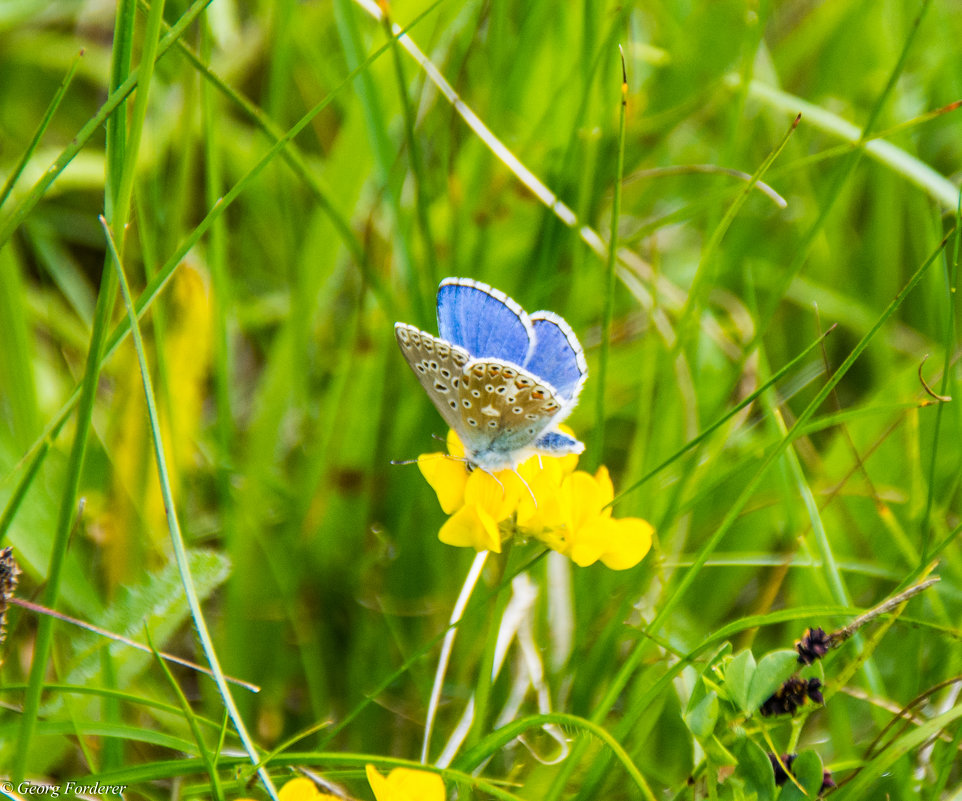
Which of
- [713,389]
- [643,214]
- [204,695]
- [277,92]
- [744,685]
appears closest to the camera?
[744,685]

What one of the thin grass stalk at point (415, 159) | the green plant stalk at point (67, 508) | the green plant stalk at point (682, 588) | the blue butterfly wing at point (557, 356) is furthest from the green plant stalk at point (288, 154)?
the green plant stalk at point (682, 588)

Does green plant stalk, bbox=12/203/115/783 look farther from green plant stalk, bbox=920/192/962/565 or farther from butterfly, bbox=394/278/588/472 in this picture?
green plant stalk, bbox=920/192/962/565

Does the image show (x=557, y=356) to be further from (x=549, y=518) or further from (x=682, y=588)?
(x=682, y=588)

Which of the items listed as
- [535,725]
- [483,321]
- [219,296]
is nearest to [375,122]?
[219,296]

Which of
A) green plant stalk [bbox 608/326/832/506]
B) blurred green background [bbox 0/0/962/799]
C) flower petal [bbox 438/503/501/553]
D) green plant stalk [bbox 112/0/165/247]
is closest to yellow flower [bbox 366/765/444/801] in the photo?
blurred green background [bbox 0/0/962/799]

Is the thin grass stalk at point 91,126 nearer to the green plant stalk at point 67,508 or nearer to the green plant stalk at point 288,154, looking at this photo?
the green plant stalk at point 67,508

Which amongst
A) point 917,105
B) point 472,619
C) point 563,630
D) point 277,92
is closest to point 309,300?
point 277,92

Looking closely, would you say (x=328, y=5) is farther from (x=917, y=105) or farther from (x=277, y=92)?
(x=917, y=105)
